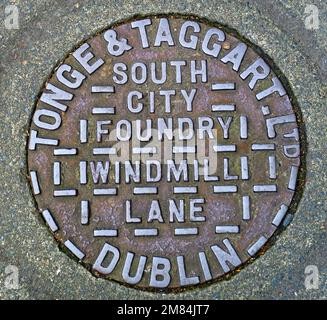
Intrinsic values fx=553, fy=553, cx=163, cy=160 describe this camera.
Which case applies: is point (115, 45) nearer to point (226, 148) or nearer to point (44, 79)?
point (44, 79)

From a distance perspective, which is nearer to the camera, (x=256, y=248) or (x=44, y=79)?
(x=256, y=248)

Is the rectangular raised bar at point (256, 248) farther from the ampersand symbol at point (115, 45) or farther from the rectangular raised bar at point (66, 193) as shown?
the ampersand symbol at point (115, 45)

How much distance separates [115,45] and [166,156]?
0.52 meters

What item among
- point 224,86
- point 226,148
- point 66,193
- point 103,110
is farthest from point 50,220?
point 224,86

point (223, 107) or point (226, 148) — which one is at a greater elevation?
point (223, 107)

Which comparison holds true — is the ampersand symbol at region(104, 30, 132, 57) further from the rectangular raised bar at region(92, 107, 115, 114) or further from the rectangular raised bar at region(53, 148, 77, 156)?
the rectangular raised bar at region(53, 148, 77, 156)

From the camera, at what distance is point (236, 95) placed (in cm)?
229

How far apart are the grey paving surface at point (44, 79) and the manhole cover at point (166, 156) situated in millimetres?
60

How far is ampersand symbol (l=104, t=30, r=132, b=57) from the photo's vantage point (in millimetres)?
2320

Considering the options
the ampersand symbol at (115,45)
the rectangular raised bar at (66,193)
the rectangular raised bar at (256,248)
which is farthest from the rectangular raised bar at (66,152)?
the rectangular raised bar at (256,248)

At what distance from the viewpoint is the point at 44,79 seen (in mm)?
2332

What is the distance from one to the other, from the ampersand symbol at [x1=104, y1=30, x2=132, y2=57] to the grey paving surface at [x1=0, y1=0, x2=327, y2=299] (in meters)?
0.08

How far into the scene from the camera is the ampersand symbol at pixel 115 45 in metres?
2.32

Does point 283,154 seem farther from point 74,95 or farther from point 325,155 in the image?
point 74,95
